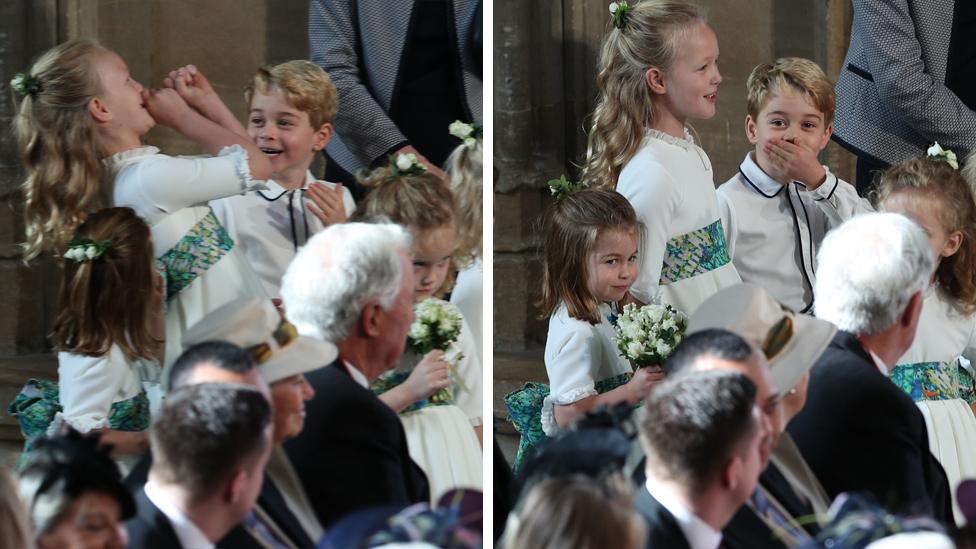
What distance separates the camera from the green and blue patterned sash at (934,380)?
145 inches

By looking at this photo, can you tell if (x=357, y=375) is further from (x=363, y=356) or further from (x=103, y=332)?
(x=103, y=332)

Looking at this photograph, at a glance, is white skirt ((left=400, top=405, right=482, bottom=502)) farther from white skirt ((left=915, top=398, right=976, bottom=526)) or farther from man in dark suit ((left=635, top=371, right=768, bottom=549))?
white skirt ((left=915, top=398, right=976, bottom=526))

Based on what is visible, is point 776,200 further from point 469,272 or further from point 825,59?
point 469,272

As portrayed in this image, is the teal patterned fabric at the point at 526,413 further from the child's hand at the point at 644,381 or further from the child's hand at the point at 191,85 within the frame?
the child's hand at the point at 191,85

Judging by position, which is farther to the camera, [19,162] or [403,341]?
[403,341]

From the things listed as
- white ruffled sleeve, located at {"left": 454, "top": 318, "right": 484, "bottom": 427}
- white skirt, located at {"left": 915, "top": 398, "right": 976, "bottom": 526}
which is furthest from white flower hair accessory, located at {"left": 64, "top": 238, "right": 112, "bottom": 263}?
white skirt, located at {"left": 915, "top": 398, "right": 976, "bottom": 526}

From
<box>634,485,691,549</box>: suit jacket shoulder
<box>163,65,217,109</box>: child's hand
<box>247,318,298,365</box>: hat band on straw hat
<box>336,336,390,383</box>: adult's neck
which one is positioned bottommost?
<box>634,485,691,549</box>: suit jacket shoulder

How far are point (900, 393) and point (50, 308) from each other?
2.24m

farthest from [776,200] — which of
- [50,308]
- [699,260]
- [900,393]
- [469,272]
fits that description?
[50,308]

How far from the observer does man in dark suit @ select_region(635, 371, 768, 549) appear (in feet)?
11.3

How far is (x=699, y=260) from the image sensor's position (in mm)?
3777

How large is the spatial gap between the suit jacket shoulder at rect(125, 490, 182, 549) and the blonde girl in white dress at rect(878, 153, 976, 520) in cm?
196

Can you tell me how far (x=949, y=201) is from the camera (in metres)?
3.74

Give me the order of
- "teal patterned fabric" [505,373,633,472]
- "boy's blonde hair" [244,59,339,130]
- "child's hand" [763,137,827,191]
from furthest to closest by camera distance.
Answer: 1. "teal patterned fabric" [505,373,633,472]
2. "child's hand" [763,137,827,191]
3. "boy's blonde hair" [244,59,339,130]
